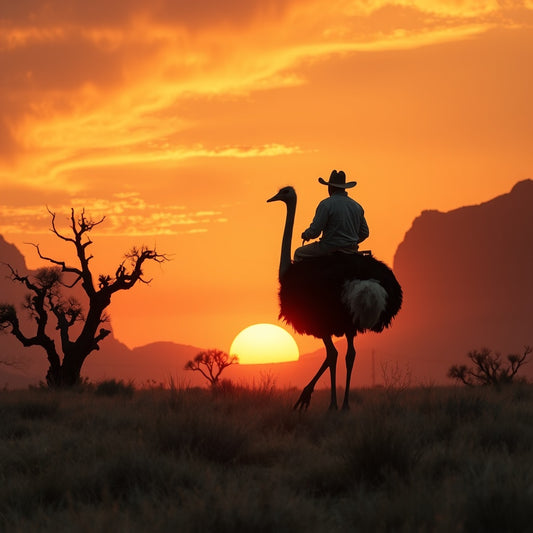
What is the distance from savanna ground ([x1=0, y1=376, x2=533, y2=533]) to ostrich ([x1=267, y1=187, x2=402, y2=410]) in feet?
4.14

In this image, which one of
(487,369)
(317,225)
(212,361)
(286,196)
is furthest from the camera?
(212,361)

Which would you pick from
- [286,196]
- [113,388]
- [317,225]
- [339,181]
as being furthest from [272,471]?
[113,388]

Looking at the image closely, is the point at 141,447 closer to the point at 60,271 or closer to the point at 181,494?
the point at 181,494

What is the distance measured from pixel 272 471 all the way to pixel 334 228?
19.0 feet

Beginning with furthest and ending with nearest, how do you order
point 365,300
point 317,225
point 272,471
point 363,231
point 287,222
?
point 287,222, point 363,231, point 317,225, point 365,300, point 272,471

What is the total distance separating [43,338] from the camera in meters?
29.5

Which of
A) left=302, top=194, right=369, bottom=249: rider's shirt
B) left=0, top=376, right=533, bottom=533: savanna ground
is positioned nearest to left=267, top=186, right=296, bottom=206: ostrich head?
left=302, top=194, right=369, bottom=249: rider's shirt

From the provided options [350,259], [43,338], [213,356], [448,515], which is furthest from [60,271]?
[213,356]

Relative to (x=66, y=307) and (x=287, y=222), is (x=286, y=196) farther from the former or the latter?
(x=66, y=307)

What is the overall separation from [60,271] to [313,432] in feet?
65.7

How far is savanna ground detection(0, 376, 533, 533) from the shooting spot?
620cm

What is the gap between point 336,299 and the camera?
13.1 m

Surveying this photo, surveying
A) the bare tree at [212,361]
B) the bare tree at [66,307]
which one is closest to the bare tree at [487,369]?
the bare tree at [66,307]

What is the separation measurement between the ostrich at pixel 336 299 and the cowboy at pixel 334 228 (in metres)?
0.22
